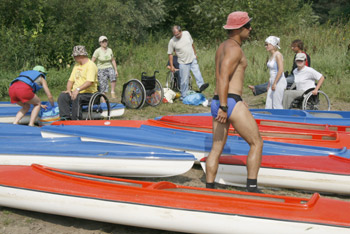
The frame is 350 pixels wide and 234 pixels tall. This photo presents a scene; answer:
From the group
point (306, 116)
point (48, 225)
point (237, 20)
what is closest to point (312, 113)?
point (306, 116)

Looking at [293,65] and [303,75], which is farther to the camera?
[293,65]

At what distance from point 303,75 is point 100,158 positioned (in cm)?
504

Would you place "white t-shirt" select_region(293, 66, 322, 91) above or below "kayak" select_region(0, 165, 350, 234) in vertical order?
above

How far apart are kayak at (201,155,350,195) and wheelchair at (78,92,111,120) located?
3.36m

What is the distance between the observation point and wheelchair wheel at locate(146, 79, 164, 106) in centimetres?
1031

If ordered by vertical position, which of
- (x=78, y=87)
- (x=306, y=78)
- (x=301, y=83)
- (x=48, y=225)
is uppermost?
(x=306, y=78)

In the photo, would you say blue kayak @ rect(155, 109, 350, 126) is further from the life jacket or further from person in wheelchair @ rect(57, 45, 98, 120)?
the life jacket

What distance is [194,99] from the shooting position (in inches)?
434

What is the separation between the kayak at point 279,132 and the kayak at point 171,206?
242 centimetres

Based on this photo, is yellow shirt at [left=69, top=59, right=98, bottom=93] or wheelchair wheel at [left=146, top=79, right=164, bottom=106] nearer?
yellow shirt at [left=69, top=59, right=98, bottom=93]

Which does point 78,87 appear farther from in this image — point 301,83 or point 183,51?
point 301,83

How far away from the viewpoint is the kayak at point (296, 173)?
5.08m

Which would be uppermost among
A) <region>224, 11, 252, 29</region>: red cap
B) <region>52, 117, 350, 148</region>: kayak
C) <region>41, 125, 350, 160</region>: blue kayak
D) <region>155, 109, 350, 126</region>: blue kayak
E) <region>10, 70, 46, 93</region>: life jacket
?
<region>224, 11, 252, 29</region>: red cap

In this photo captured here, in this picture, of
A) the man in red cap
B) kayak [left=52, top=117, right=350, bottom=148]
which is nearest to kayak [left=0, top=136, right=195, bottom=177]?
the man in red cap
